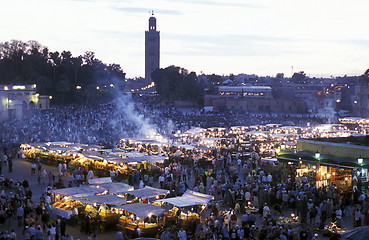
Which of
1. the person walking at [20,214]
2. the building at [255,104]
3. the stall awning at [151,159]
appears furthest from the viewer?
the building at [255,104]

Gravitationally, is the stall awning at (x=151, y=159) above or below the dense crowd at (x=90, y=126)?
below

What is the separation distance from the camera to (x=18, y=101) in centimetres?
5119

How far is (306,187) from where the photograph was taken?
17312 mm

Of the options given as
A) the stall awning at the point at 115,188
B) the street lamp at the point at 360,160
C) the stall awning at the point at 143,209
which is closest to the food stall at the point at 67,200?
the stall awning at the point at 115,188

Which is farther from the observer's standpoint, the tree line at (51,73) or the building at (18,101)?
the tree line at (51,73)

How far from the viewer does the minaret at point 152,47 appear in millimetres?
123625

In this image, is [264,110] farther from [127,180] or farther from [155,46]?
[127,180]

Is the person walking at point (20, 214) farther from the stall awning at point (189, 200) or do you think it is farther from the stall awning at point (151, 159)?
the stall awning at point (151, 159)

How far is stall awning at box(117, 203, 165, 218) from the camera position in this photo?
13.2 metres

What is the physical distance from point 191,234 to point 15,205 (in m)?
4.95

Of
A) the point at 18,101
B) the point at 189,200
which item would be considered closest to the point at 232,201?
the point at 189,200

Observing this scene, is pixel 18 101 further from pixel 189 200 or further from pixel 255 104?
pixel 189 200

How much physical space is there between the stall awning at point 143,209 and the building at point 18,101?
35.9m

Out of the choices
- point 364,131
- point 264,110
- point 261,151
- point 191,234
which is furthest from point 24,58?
point 191,234
